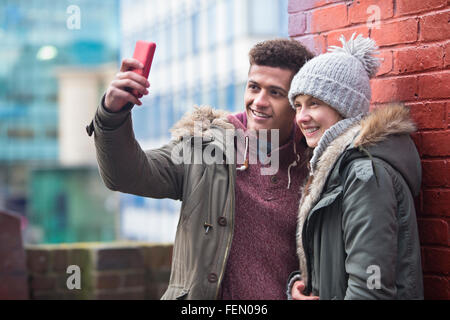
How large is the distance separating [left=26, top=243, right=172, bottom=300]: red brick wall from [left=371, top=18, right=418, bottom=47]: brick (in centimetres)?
247

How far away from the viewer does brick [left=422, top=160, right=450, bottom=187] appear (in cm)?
242

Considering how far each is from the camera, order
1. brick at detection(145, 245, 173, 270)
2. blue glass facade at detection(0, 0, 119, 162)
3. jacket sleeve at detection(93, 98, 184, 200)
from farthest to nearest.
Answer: blue glass facade at detection(0, 0, 119, 162)
brick at detection(145, 245, 173, 270)
jacket sleeve at detection(93, 98, 184, 200)

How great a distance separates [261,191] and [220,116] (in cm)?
40

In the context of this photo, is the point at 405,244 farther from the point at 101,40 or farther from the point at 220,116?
the point at 101,40

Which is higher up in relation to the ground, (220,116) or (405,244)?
(220,116)

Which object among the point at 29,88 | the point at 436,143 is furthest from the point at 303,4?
the point at 29,88

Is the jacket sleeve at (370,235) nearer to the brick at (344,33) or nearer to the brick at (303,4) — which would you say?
the brick at (344,33)

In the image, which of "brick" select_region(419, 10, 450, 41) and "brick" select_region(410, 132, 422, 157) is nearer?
"brick" select_region(419, 10, 450, 41)

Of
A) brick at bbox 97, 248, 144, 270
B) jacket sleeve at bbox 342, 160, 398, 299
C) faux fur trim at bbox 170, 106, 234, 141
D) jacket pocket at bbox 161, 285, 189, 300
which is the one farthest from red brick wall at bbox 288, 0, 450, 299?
brick at bbox 97, 248, 144, 270

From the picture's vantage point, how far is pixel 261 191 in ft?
8.52

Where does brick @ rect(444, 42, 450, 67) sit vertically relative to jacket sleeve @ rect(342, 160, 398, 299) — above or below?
above

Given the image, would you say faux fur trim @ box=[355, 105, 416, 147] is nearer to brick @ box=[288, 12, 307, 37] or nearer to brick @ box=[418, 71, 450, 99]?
brick @ box=[418, 71, 450, 99]

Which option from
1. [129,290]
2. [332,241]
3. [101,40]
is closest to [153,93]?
[101,40]

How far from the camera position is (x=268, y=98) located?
2676 millimetres
